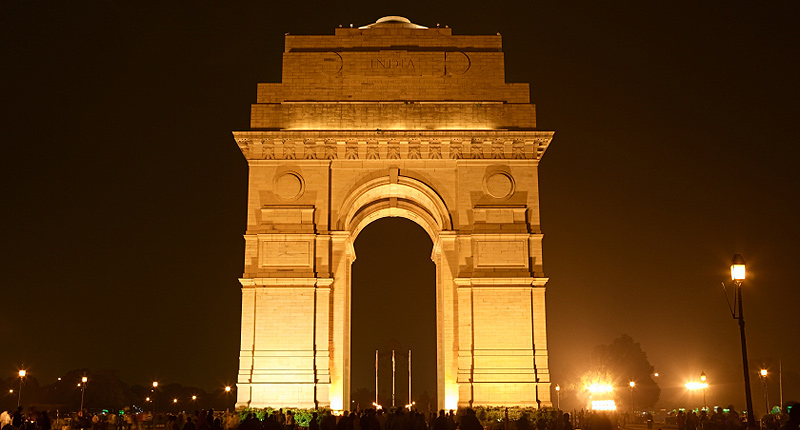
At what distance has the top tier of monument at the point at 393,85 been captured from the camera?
119 feet

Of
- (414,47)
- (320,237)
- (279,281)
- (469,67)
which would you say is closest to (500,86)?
(469,67)

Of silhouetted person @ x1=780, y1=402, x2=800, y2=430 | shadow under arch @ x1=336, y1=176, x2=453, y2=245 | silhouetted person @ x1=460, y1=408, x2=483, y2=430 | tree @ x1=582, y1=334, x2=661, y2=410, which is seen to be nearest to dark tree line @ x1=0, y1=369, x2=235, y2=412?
tree @ x1=582, y1=334, x2=661, y2=410

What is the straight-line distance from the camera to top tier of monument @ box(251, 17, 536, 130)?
3641 centimetres

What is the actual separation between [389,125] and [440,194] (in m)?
3.41

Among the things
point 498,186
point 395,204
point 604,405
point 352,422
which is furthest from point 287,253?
point 352,422

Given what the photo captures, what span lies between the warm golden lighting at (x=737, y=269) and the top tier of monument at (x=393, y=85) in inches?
668

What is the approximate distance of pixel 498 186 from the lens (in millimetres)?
35719

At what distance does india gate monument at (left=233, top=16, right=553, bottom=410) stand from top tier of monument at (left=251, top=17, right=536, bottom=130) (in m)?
0.05

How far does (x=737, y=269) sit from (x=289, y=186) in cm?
1962

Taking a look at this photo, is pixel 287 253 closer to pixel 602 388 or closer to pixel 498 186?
pixel 498 186

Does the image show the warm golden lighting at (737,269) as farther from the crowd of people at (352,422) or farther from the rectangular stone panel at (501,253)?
the rectangular stone panel at (501,253)

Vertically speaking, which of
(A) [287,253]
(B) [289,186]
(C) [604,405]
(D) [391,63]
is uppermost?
(D) [391,63]

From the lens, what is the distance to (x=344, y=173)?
3594 centimetres

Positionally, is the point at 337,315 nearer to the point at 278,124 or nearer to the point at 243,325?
the point at 243,325
